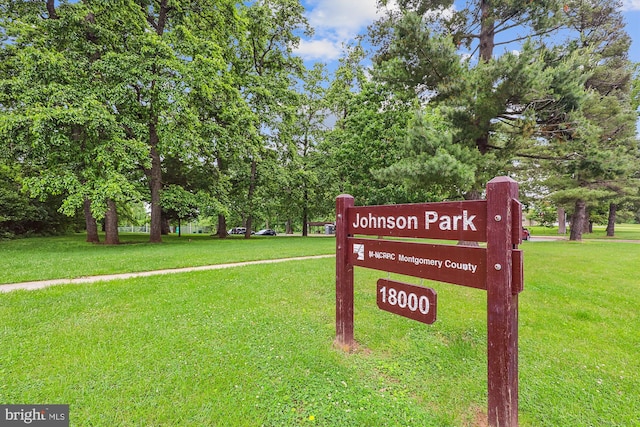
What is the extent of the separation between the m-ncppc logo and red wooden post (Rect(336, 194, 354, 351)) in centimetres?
246

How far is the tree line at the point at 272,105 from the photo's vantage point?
8797mm

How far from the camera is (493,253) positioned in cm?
206

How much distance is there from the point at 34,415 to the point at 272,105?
1809 centimetres

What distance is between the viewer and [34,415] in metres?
2.25

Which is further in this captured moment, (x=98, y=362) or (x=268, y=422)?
(x=98, y=362)

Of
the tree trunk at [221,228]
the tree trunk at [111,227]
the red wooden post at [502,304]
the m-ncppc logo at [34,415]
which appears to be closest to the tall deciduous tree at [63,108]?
the tree trunk at [111,227]

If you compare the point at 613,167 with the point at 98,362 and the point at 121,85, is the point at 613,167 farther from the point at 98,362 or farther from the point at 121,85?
the point at 121,85

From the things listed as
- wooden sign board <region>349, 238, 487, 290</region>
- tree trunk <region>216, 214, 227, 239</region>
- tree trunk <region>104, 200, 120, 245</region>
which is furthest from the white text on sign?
tree trunk <region>216, 214, 227, 239</region>

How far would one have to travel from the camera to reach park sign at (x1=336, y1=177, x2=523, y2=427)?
201cm

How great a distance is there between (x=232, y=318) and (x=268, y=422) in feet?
7.07

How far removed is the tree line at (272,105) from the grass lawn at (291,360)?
212 inches

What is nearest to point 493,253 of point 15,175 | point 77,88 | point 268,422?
point 268,422

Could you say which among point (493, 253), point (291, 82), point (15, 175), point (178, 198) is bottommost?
point (493, 253)

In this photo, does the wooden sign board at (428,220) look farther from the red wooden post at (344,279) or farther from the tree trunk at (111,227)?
the tree trunk at (111,227)
